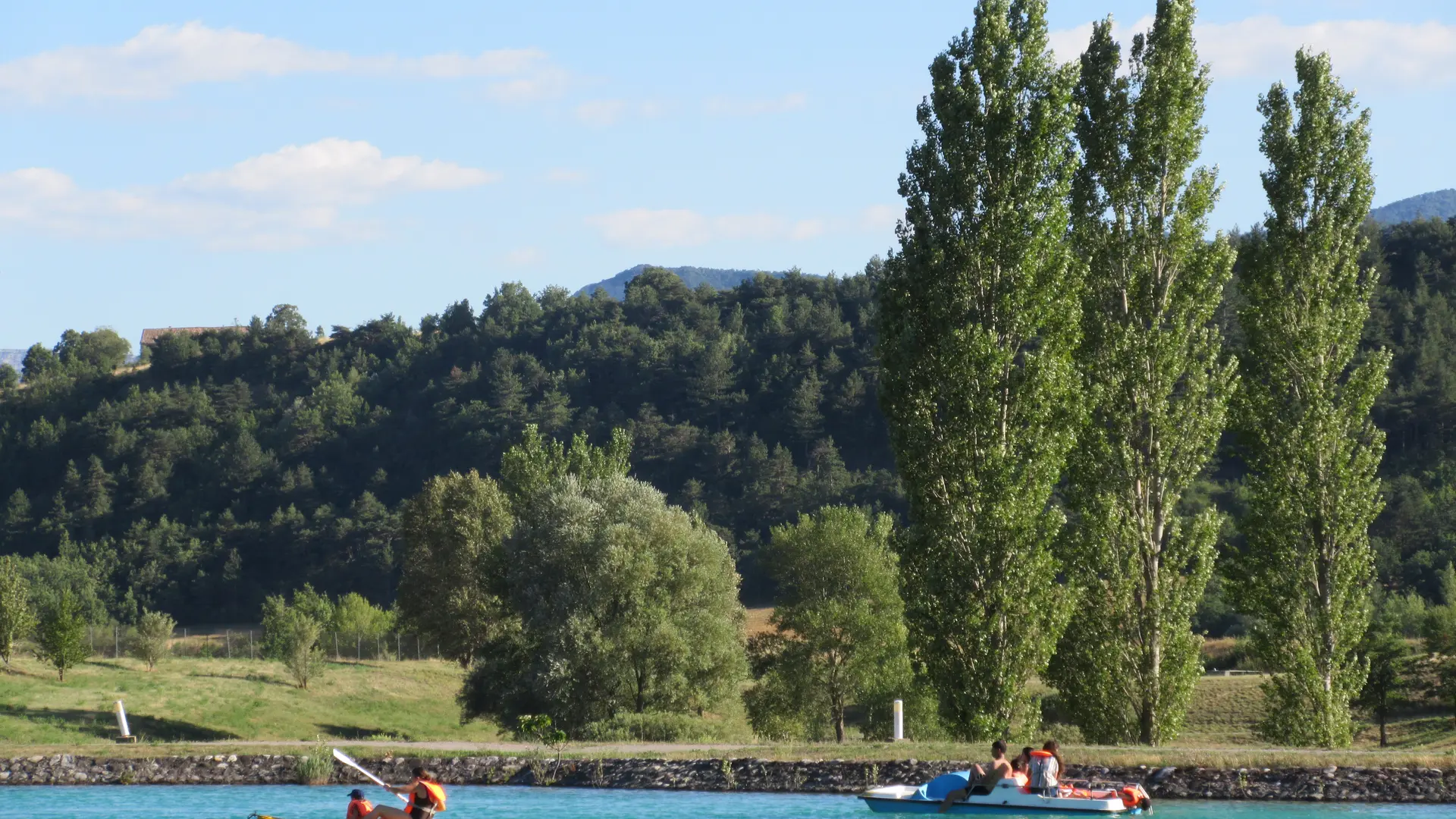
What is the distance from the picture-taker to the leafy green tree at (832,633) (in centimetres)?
5612

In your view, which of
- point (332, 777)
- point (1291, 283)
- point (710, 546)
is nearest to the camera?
point (332, 777)

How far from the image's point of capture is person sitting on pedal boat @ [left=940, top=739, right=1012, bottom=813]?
79.6 feet

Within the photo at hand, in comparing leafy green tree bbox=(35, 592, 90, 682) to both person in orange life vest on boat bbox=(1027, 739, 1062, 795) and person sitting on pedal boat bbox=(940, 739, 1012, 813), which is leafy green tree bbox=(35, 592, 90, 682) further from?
person in orange life vest on boat bbox=(1027, 739, 1062, 795)

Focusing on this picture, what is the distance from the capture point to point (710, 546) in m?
51.1

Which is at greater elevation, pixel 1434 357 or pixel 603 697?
pixel 1434 357

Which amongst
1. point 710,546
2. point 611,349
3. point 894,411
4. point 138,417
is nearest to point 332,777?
point 894,411

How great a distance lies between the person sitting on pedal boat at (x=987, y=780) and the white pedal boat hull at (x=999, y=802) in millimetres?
63

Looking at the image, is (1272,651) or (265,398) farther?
(265,398)

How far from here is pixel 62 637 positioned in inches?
2184

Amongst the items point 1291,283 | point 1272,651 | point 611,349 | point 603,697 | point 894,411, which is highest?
point 611,349

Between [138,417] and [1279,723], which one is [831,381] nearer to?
[138,417]

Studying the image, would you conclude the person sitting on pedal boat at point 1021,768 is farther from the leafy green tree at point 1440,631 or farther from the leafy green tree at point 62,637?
the leafy green tree at point 1440,631

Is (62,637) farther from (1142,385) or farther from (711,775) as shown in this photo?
(1142,385)

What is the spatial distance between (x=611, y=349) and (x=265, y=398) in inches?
1911
